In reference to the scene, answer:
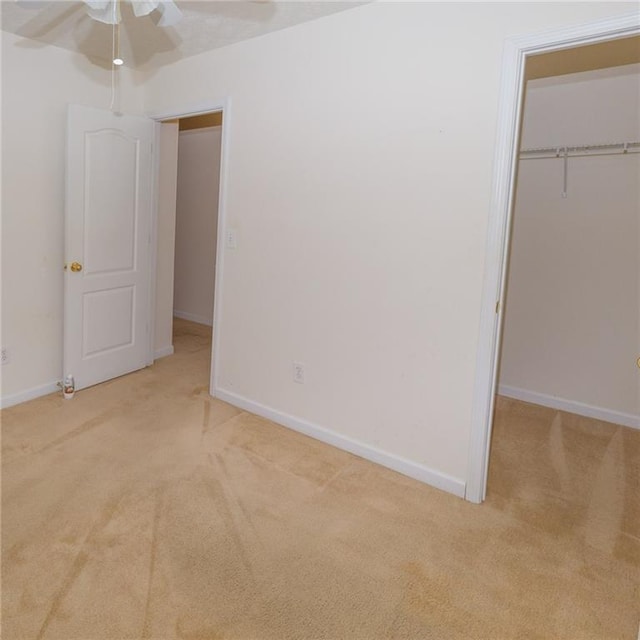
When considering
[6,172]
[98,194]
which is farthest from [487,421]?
[6,172]

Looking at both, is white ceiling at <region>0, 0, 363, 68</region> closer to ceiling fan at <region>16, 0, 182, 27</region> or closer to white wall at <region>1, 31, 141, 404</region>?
white wall at <region>1, 31, 141, 404</region>

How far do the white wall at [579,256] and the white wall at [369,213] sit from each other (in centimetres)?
157

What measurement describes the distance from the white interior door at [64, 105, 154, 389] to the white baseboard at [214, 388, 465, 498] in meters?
0.98

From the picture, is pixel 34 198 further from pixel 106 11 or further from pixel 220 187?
pixel 106 11

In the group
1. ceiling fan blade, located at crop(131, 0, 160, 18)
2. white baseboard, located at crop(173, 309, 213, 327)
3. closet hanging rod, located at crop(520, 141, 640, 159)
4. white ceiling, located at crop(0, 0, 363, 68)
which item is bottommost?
white baseboard, located at crop(173, 309, 213, 327)

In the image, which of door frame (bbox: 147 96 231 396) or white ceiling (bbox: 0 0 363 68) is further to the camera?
door frame (bbox: 147 96 231 396)

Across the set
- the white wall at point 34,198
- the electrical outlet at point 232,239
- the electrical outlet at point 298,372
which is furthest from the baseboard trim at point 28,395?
the electrical outlet at point 298,372

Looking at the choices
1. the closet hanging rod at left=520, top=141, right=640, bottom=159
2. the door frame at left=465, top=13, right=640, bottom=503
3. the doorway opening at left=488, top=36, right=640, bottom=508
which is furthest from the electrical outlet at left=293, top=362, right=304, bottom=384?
the closet hanging rod at left=520, top=141, right=640, bottom=159

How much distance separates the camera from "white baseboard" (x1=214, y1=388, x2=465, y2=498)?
248 cm

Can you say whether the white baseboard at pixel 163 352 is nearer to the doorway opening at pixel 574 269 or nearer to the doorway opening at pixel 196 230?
the doorway opening at pixel 196 230

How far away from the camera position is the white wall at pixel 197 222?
5.72m

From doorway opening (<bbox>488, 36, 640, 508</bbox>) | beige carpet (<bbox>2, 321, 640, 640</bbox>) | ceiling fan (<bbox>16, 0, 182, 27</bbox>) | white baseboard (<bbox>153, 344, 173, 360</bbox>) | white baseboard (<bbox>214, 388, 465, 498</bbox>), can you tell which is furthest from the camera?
white baseboard (<bbox>153, 344, 173, 360</bbox>)

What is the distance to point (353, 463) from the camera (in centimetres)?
268

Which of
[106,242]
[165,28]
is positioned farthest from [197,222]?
[165,28]
